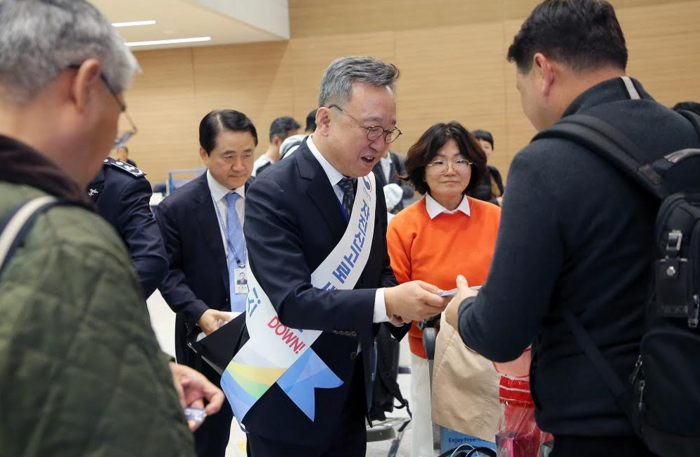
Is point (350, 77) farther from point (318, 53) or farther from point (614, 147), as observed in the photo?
point (318, 53)

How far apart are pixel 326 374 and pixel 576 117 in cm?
107

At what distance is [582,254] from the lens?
131cm

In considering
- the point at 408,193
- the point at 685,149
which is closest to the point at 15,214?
the point at 685,149

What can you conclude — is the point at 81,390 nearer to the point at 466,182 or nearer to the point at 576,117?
the point at 576,117

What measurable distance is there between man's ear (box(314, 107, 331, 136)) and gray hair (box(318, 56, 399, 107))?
29 mm

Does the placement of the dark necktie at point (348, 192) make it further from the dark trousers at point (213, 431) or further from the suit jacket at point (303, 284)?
the dark trousers at point (213, 431)

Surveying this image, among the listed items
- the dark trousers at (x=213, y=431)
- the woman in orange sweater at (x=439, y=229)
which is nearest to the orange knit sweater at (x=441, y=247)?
the woman in orange sweater at (x=439, y=229)

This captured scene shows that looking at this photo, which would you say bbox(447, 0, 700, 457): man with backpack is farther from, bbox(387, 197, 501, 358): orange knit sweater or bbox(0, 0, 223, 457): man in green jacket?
bbox(387, 197, 501, 358): orange knit sweater

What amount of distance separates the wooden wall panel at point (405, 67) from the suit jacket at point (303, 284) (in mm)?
8554

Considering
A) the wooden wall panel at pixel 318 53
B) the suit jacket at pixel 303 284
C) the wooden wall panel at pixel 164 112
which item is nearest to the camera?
the suit jacket at pixel 303 284

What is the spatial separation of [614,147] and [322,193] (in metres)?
0.94

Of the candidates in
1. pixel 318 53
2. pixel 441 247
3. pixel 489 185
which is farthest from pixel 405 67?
pixel 441 247

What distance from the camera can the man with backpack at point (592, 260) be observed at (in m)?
1.28

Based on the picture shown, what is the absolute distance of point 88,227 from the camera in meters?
0.75
